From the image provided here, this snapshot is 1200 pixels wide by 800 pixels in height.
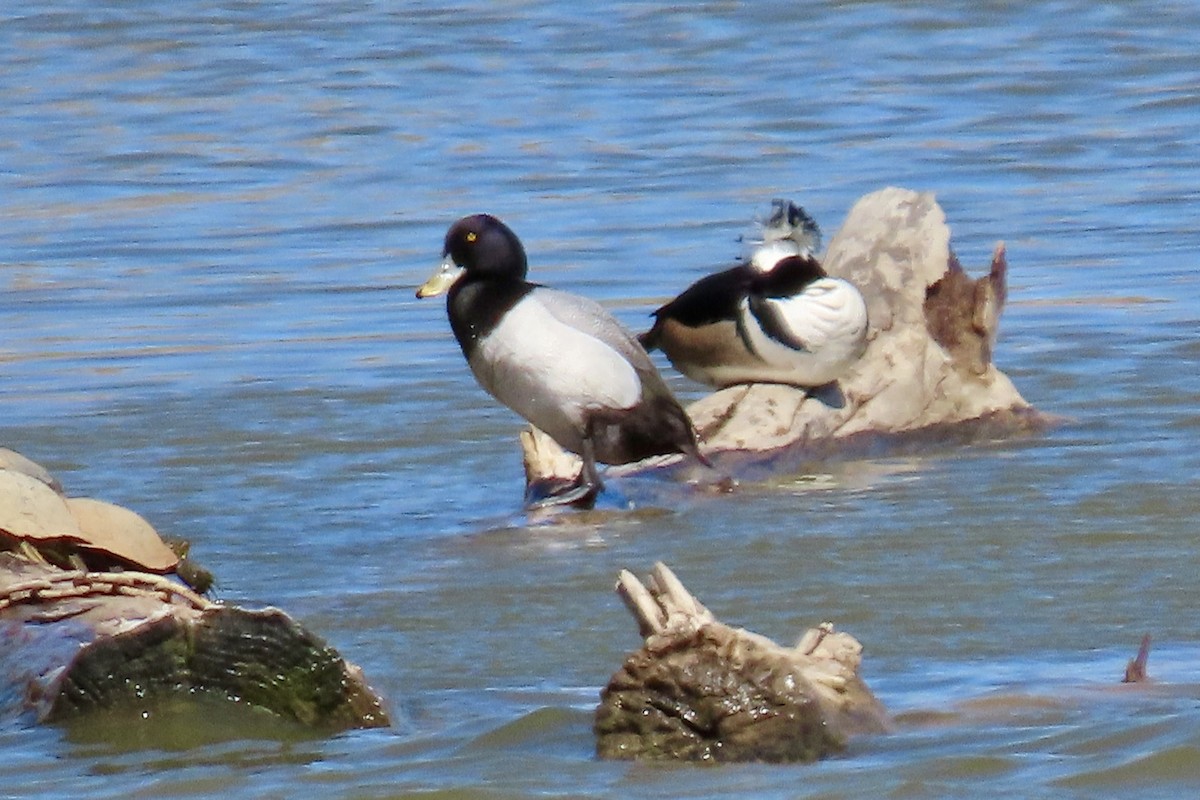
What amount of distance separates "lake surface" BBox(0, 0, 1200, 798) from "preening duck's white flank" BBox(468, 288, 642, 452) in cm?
33

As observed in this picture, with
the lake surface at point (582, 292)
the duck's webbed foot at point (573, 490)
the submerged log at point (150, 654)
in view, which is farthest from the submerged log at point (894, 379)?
the submerged log at point (150, 654)

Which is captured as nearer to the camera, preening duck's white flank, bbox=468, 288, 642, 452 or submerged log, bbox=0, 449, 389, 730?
submerged log, bbox=0, 449, 389, 730

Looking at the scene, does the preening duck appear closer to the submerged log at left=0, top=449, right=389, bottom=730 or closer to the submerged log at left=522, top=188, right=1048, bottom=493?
the submerged log at left=522, top=188, right=1048, bottom=493

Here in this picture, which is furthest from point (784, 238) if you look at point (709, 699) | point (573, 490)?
point (709, 699)

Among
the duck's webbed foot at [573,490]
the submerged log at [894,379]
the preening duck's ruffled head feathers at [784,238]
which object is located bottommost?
the duck's webbed foot at [573,490]

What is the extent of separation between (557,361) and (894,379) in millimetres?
1336

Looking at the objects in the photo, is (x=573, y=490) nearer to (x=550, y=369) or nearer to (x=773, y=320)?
(x=550, y=369)

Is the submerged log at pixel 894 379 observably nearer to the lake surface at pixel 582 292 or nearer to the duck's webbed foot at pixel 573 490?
the duck's webbed foot at pixel 573 490

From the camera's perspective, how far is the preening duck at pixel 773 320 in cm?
795

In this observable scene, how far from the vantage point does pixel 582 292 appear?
11273mm

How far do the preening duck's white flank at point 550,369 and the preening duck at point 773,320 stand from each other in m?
0.53

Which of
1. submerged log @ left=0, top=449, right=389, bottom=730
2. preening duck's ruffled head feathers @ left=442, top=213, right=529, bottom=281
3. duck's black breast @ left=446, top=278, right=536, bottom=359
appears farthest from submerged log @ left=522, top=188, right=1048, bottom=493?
submerged log @ left=0, top=449, right=389, bottom=730

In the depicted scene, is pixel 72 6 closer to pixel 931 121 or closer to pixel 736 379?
pixel 931 121

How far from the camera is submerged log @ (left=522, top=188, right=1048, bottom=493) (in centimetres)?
797
